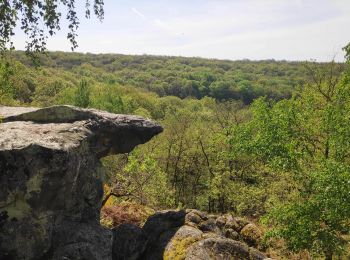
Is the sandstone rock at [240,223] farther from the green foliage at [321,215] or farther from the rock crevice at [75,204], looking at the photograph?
the green foliage at [321,215]

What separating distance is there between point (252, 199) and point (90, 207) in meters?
24.1

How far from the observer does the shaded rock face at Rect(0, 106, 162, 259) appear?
1548cm

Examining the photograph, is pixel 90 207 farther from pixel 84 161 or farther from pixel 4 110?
pixel 4 110

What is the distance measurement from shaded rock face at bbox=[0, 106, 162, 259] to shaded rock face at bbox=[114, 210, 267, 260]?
8.03ft

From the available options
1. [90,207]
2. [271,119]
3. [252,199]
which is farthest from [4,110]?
[252,199]

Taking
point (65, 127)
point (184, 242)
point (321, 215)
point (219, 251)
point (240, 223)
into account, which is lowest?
point (240, 223)

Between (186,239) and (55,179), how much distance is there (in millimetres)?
7690

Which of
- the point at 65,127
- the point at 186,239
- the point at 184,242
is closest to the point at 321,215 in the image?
the point at 186,239

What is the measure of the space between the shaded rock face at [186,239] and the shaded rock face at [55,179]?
2.45 metres

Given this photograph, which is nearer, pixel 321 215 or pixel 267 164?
pixel 321 215

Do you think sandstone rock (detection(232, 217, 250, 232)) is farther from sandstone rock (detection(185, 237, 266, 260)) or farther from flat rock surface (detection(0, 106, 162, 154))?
flat rock surface (detection(0, 106, 162, 154))

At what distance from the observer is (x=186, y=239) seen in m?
20.4

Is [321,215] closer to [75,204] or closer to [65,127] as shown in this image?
[75,204]

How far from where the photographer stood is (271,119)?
27.9 m
